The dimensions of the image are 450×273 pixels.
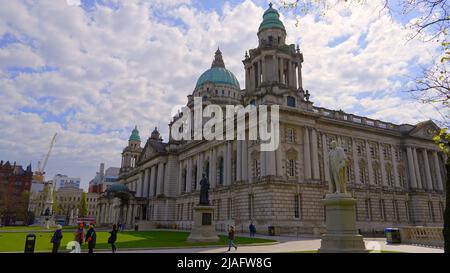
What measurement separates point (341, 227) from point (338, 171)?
273cm

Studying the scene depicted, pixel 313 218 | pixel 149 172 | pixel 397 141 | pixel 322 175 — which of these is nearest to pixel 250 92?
pixel 322 175

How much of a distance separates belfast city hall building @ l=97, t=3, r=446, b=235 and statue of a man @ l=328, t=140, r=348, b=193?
2261cm

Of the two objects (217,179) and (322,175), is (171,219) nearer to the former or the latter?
(217,179)

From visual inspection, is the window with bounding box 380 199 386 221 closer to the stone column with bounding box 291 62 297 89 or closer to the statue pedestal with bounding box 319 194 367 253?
the stone column with bounding box 291 62 297 89

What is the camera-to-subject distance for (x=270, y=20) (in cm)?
5256

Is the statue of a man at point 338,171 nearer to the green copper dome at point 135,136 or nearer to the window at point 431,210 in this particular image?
the window at point 431,210

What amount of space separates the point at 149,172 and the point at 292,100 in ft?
153

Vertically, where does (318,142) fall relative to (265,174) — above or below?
above

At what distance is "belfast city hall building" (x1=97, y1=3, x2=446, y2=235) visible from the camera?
42.2 meters

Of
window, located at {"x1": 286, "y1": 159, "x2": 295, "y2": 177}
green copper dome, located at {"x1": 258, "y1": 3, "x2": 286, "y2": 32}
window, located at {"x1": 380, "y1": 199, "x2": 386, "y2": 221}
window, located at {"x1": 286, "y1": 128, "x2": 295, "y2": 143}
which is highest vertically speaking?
green copper dome, located at {"x1": 258, "y1": 3, "x2": 286, "y2": 32}

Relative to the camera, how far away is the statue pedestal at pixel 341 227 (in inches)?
591

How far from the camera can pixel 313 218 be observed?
42531 mm

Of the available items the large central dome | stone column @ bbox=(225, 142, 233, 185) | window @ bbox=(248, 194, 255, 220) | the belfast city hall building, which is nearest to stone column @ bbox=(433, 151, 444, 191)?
the belfast city hall building

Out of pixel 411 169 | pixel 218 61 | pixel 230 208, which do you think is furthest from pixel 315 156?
pixel 218 61
